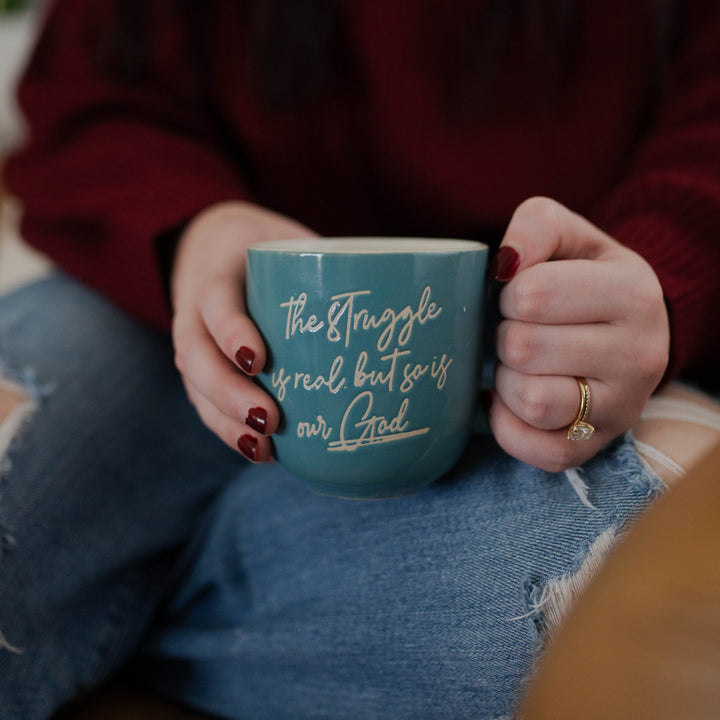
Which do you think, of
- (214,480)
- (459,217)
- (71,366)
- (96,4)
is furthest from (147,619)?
(96,4)

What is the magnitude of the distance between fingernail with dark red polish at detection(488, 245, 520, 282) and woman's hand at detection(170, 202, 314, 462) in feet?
0.51

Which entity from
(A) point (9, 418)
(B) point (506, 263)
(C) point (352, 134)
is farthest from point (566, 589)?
(C) point (352, 134)

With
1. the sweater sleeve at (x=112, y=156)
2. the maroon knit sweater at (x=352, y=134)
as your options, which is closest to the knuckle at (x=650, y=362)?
the maroon knit sweater at (x=352, y=134)

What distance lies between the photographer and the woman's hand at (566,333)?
1.19 ft

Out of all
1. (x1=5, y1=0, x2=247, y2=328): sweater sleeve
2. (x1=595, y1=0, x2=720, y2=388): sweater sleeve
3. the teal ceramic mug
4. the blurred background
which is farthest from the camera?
the blurred background

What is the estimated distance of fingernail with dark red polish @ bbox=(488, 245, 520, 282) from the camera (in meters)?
0.38

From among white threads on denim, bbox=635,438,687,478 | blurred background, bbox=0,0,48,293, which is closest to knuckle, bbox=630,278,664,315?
white threads on denim, bbox=635,438,687,478

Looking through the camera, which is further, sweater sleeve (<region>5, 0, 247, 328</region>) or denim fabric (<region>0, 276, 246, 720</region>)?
sweater sleeve (<region>5, 0, 247, 328</region>)

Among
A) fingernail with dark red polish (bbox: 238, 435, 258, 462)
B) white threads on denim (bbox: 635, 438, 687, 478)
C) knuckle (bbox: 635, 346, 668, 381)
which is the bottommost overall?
fingernail with dark red polish (bbox: 238, 435, 258, 462)

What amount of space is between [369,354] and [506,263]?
0.10m

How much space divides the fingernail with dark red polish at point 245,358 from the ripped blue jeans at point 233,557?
7.0 inches

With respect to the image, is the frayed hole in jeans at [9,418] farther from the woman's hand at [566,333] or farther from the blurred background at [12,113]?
the blurred background at [12,113]

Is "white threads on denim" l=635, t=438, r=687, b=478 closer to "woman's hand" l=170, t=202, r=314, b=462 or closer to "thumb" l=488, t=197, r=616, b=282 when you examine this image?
"thumb" l=488, t=197, r=616, b=282

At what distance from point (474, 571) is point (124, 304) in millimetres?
454
